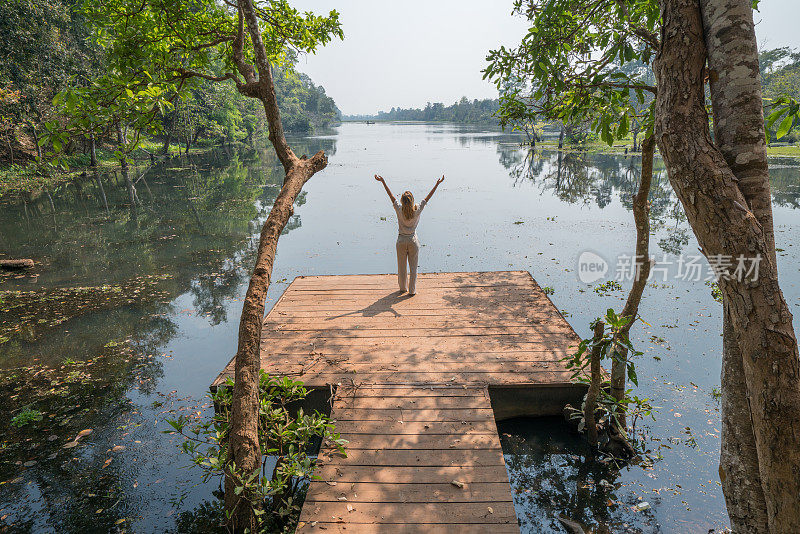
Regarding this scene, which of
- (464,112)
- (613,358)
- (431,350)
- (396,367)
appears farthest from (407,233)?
(464,112)

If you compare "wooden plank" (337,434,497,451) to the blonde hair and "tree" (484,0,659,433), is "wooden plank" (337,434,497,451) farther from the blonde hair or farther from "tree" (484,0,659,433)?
the blonde hair

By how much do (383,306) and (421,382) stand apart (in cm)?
218

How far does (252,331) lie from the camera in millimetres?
3631

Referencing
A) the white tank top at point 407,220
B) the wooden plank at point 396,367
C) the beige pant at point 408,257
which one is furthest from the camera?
the beige pant at point 408,257

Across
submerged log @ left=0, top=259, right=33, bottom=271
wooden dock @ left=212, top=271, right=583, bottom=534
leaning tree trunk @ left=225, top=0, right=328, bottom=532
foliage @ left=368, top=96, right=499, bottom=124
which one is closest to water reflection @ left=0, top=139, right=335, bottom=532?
submerged log @ left=0, top=259, right=33, bottom=271

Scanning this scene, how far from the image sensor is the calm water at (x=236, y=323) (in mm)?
4012

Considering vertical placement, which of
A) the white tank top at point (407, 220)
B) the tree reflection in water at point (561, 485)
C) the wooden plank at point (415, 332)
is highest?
the white tank top at point (407, 220)

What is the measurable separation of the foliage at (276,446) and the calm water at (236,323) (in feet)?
2.54

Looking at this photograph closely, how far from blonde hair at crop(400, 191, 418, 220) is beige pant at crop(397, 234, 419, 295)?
0.37 m

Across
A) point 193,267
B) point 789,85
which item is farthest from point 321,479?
point 789,85

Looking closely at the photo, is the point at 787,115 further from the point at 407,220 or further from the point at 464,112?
the point at 464,112

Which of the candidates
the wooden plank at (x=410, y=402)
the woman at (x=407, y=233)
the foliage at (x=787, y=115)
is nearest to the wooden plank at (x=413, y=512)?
the wooden plank at (x=410, y=402)

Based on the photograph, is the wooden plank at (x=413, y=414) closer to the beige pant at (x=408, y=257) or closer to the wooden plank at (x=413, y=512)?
the wooden plank at (x=413, y=512)

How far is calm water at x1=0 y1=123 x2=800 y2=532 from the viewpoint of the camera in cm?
401
